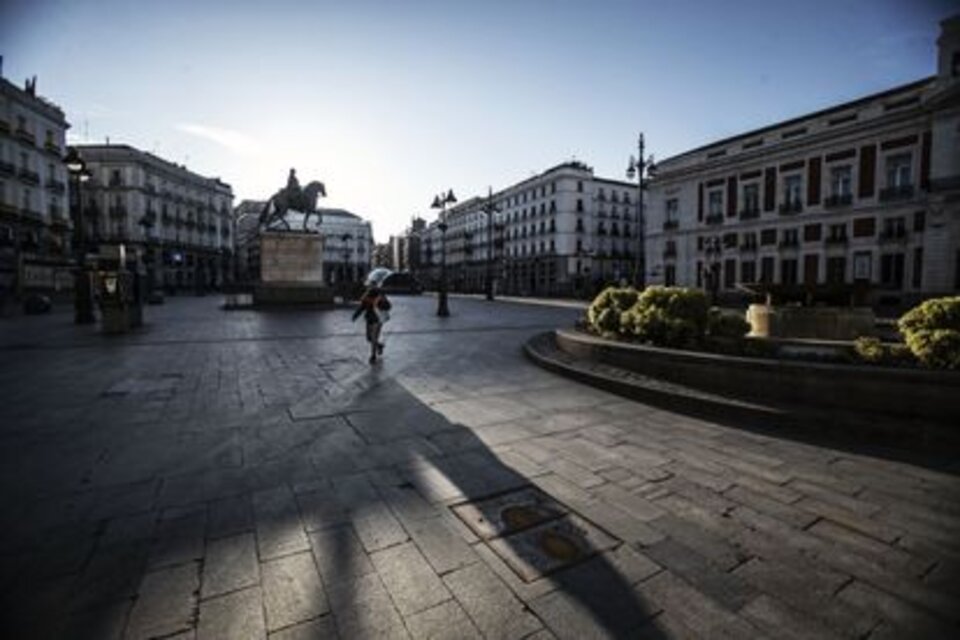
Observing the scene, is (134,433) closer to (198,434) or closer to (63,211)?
(198,434)

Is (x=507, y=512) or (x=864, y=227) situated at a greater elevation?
(x=864, y=227)

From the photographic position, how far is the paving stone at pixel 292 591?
6.79 ft

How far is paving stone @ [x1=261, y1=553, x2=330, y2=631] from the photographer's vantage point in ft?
6.79

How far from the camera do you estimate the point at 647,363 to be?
6418mm

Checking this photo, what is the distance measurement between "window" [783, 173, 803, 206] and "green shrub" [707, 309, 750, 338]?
34629 millimetres

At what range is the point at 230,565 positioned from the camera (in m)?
2.43

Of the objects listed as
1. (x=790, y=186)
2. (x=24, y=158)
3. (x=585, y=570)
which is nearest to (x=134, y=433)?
(x=585, y=570)

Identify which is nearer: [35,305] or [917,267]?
[35,305]

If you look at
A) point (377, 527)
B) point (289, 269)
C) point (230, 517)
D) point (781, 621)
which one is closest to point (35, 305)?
point (289, 269)

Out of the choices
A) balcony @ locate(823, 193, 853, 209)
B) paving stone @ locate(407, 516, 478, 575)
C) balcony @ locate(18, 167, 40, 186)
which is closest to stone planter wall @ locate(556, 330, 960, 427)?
paving stone @ locate(407, 516, 478, 575)

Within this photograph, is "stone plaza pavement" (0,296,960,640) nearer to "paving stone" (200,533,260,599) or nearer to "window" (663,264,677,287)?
"paving stone" (200,533,260,599)

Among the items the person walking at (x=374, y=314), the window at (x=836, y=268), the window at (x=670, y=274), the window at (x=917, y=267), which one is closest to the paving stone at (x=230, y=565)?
the person walking at (x=374, y=314)

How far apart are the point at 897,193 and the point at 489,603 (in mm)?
38946

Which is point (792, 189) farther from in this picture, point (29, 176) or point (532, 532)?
point (29, 176)
